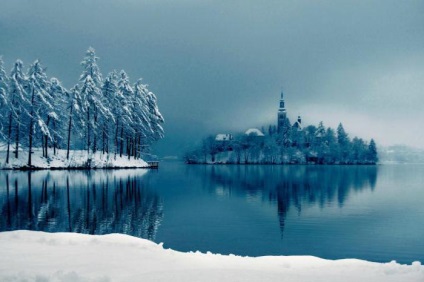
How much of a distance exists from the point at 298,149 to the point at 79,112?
368 feet

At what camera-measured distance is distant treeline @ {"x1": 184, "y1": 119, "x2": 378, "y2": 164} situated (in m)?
156

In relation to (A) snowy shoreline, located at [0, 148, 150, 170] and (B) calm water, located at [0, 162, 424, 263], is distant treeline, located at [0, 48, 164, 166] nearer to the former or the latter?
(A) snowy shoreline, located at [0, 148, 150, 170]

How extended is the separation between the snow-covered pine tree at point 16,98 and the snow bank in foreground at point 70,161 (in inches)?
49.7

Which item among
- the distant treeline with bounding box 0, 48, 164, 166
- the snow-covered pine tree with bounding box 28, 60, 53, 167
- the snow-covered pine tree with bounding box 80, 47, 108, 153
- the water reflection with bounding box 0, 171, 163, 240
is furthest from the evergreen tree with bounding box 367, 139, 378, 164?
the water reflection with bounding box 0, 171, 163, 240

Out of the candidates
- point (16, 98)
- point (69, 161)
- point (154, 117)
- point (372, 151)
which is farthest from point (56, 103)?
point (372, 151)

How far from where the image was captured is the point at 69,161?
64.3m

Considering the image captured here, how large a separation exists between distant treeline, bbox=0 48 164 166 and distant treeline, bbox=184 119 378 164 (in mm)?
85030

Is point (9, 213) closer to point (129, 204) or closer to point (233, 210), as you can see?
point (129, 204)

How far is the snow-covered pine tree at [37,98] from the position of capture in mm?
59156

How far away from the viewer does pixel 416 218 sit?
2164 centimetres

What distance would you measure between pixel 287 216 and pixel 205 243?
779cm

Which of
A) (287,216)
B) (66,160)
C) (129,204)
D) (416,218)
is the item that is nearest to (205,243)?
(287,216)

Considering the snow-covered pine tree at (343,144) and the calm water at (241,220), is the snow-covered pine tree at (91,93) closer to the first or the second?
the calm water at (241,220)

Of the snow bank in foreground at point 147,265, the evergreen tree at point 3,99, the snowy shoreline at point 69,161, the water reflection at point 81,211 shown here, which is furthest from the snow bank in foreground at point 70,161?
the snow bank in foreground at point 147,265
